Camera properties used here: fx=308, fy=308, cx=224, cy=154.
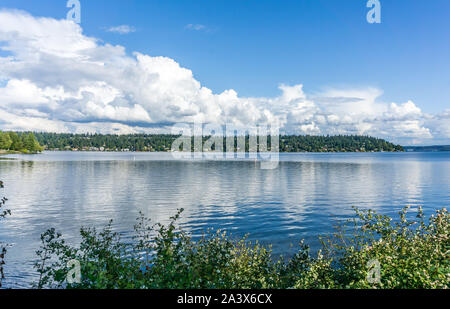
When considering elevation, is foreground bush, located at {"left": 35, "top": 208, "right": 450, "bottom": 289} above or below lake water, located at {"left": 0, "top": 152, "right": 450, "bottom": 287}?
above

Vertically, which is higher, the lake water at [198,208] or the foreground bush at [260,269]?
the foreground bush at [260,269]

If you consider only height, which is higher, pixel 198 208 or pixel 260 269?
pixel 260 269

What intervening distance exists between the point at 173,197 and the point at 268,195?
15.6 m

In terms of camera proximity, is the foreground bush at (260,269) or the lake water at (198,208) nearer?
the foreground bush at (260,269)

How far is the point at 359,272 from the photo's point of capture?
31.6ft

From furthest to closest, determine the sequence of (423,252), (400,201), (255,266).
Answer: (400,201) → (255,266) → (423,252)

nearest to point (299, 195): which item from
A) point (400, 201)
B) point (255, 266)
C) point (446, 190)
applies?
point (400, 201)

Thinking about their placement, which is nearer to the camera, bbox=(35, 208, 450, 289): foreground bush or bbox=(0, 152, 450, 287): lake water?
bbox=(35, 208, 450, 289): foreground bush

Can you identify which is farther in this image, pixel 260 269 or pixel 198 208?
pixel 198 208
